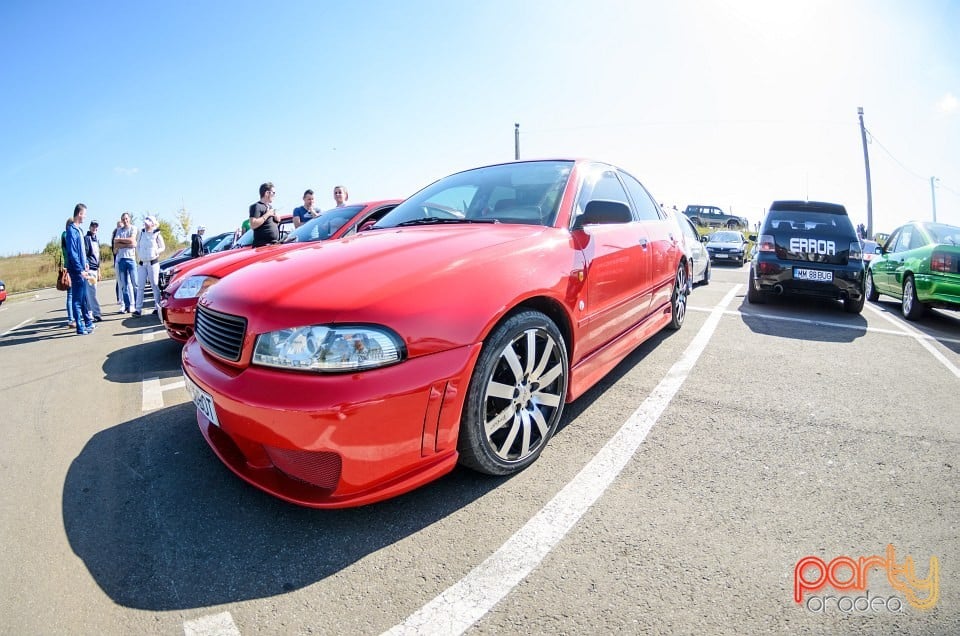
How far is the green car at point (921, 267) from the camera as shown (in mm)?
5523

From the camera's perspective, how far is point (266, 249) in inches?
193

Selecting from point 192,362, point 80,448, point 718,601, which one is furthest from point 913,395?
point 80,448

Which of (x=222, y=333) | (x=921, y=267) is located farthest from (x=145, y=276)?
(x=921, y=267)

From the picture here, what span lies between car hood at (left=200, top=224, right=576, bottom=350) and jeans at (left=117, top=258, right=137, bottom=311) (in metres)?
7.07

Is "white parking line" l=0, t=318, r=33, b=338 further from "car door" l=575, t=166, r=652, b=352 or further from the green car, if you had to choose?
the green car

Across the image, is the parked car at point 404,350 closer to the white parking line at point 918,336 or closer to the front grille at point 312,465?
the front grille at point 312,465

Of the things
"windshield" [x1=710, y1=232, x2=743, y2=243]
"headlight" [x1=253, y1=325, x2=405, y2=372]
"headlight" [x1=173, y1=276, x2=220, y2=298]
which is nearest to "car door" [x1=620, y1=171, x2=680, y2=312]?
"headlight" [x1=253, y1=325, x2=405, y2=372]

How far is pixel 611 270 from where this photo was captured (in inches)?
117

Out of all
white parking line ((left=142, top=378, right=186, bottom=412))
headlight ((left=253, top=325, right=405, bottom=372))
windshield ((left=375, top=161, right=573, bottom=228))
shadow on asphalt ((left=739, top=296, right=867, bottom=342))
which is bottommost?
shadow on asphalt ((left=739, top=296, right=867, bottom=342))

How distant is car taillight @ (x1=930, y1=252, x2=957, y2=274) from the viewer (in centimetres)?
551

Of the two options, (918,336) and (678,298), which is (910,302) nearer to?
(918,336)

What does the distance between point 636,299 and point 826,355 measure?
7.13ft

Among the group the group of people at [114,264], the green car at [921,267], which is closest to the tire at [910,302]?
Result: the green car at [921,267]

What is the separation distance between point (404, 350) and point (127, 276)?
27.3 feet
